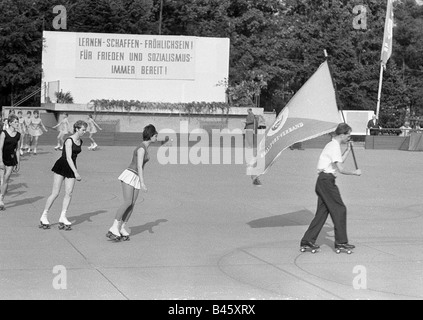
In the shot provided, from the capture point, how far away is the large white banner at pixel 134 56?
38438 mm

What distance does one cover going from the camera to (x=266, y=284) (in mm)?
8609

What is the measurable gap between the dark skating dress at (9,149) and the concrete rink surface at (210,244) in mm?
838

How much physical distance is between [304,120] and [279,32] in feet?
143

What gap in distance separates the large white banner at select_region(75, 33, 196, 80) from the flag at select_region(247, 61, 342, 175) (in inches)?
1064

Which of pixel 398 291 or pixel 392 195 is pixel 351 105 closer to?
pixel 392 195

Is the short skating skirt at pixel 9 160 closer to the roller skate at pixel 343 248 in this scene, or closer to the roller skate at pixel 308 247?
the roller skate at pixel 308 247

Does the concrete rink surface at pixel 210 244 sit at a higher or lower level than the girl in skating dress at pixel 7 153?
lower

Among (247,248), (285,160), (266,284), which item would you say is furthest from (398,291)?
(285,160)

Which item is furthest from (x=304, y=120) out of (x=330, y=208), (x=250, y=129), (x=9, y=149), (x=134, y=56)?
(x=134, y=56)

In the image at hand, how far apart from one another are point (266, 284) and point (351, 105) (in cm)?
4671

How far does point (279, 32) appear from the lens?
54781mm

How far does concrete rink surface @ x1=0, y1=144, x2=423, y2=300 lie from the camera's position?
8.35 metres

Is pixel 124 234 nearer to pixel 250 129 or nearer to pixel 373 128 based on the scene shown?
pixel 250 129

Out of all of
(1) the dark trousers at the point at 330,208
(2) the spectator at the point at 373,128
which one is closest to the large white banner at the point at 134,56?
(2) the spectator at the point at 373,128
